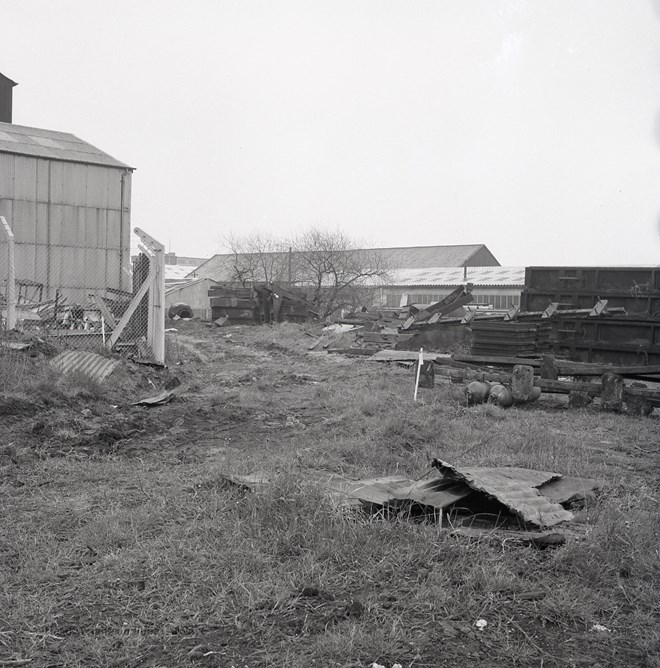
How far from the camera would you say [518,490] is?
481 centimetres

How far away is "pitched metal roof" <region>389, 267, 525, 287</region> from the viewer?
47562 mm

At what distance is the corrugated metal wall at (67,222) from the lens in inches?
826

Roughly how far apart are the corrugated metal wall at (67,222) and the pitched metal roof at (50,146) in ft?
0.60

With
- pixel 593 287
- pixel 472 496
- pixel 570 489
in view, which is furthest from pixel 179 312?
pixel 472 496

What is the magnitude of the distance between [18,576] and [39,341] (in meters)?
7.45

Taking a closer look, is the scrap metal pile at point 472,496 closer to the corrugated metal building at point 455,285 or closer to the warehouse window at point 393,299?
the corrugated metal building at point 455,285

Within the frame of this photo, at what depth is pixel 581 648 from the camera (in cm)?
313

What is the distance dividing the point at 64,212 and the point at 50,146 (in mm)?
2418

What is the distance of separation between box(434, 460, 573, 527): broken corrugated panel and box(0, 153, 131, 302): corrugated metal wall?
1869cm

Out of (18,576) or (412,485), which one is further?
(412,485)

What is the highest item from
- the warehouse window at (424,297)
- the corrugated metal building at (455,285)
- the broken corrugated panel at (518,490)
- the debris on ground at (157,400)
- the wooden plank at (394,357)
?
the corrugated metal building at (455,285)

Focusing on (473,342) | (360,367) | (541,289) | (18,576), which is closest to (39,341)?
(360,367)

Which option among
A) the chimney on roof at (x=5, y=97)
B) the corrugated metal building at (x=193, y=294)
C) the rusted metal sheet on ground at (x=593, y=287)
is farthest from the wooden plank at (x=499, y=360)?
the corrugated metal building at (x=193, y=294)

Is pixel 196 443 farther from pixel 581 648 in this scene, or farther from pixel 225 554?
pixel 581 648
